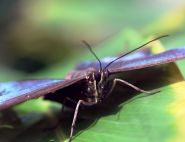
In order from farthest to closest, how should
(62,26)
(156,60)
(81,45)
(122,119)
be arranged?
(62,26)
(81,45)
(156,60)
(122,119)

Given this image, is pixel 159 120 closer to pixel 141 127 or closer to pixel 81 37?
pixel 141 127

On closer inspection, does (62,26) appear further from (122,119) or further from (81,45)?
(122,119)

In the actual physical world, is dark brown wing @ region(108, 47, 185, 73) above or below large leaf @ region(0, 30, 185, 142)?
above

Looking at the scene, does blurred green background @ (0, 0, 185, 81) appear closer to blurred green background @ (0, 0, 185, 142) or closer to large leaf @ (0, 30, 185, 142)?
blurred green background @ (0, 0, 185, 142)

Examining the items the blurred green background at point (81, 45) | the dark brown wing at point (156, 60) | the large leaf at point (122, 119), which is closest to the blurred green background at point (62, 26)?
the blurred green background at point (81, 45)

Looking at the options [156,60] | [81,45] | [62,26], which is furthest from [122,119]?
[62,26]

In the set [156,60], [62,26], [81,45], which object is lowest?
[81,45]

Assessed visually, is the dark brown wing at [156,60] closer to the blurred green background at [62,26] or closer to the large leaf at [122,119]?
the large leaf at [122,119]

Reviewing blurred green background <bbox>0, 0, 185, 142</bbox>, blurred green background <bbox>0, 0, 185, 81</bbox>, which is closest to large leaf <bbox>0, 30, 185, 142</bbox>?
blurred green background <bbox>0, 0, 185, 142</bbox>
